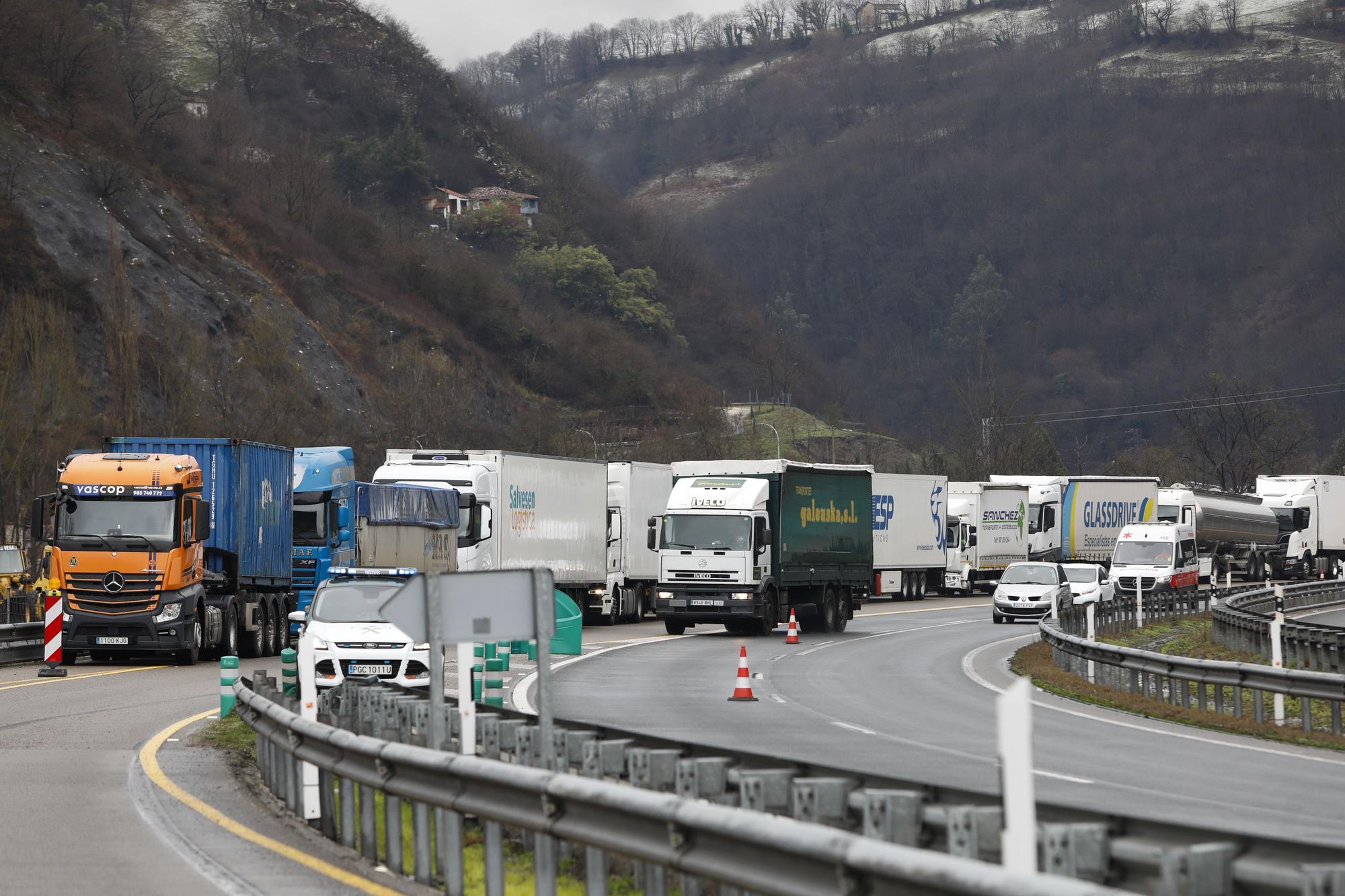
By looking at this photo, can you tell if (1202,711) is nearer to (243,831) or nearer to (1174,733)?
(1174,733)

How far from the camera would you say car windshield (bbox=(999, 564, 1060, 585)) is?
152 ft

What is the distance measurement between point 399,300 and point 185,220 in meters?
34.9

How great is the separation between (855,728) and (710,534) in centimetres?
1853

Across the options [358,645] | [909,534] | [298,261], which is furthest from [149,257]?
[358,645]

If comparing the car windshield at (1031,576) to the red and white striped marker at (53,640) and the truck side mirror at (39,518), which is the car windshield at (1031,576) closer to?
the truck side mirror at (39,518)

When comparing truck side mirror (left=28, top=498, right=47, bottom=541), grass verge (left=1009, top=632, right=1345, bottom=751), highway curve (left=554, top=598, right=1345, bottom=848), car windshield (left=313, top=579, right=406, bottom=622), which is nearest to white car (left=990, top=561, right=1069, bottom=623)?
highway curve (left=554, top=598, right=1345, bottom=848)

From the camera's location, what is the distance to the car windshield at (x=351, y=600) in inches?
882

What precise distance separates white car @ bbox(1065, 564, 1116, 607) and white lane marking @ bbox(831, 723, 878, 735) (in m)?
26.4

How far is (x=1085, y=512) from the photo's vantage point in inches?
2739

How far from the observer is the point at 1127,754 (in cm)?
1722

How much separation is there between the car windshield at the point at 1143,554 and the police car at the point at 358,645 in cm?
3701

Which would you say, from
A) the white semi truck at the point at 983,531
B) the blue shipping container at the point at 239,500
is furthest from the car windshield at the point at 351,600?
the white semi truck at the point at 983,531

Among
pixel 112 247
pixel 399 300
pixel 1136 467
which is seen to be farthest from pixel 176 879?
pixel 1136 467

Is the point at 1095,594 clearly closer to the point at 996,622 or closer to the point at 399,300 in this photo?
the point at 996,622
